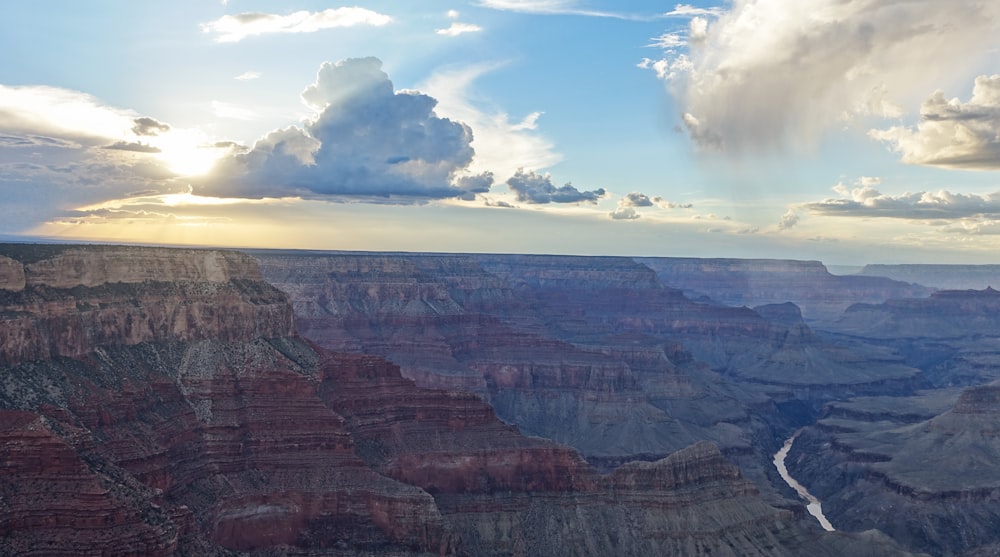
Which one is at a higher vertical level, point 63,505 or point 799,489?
point 63,505

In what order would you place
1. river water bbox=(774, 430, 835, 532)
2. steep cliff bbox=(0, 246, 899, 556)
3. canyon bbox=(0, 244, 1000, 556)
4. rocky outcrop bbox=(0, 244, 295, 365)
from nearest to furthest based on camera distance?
steep cliff bbox=(0, 246, 899, 556) → canyon bbox=(0, 244, 1000, 556) → rocky outcrop bbox=(0, 244, 295, 365) → river water bbox=(774, 430, 835, 532)

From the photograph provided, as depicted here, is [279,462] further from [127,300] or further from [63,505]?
[63,505]

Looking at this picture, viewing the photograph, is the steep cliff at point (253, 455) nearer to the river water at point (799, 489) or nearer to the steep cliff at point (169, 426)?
the steep cliff at point (169, 426)

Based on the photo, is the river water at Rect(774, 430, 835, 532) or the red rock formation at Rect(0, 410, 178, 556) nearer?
the red rock formation at Rect(0, 410, 178, 556)

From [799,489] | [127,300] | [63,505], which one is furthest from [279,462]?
[799,489]

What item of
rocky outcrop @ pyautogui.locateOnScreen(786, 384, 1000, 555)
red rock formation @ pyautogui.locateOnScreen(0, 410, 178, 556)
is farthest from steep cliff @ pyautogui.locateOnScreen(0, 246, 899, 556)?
rocky outcrop @ pyautogui.locateOnScreen(786, 384, 1000, 555)

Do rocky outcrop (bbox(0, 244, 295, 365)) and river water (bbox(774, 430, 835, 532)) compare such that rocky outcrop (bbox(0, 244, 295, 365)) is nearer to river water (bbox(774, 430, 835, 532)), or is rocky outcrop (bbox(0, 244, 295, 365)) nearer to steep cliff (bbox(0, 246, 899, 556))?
steep cliff (bbox(0, 246, 899, 556))

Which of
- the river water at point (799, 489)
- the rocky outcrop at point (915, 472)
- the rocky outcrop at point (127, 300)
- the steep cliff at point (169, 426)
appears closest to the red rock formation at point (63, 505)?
the steep cliff at point (169, 426)

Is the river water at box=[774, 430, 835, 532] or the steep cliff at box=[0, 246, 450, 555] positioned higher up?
the steep cliff at box=[0, 246, 450, 555]

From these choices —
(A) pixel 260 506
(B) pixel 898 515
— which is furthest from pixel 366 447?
(B) pixel 898 515
